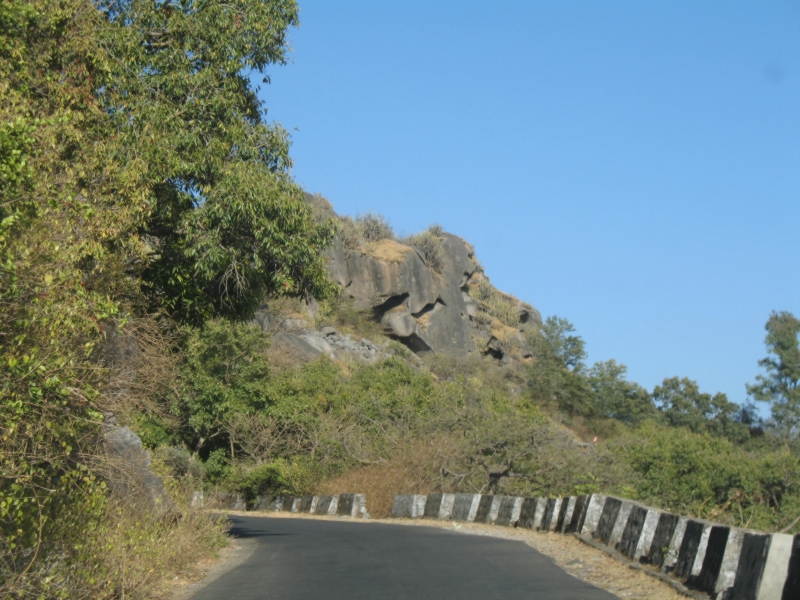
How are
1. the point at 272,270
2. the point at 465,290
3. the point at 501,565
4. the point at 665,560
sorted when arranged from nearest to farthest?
1. the point at 665,560
2. the point at 501,565
3. the point at 272,270
4. the point at 465,290

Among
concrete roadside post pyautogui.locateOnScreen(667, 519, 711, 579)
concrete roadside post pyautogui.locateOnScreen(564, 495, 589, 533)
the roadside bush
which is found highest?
the roadside bush

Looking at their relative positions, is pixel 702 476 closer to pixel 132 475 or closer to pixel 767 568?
pixel 132 475

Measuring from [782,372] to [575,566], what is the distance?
71264 millimetres

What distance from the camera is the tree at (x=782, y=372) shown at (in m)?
74.4

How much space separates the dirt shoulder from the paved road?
0.21 meters

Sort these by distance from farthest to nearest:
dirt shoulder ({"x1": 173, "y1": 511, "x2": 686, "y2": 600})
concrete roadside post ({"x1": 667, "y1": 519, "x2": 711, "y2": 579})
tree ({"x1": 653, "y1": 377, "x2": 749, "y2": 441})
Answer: tree ({"x1": 653, "y1": 377, "x2": 749, "y2": 441})
dirt shoulder ({"x1": 173, "y1": 511, "x2": 686, "y2": 600})
concrete roadside post ({"x1": 667, "y1": 519, "x2": 711, "y2": 579})

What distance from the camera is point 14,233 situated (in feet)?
21.5

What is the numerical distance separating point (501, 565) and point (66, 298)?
6098 millimetres

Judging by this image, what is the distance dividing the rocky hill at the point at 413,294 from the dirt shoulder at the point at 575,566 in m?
52.9

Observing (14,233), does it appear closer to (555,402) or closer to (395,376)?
(395,376)

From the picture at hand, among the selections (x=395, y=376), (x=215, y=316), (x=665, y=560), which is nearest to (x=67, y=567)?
(x=665, y=560)

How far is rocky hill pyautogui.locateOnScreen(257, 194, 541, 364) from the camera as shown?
7994 centimetres

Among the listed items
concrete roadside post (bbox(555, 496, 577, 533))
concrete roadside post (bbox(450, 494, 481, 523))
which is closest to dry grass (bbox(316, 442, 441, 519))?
concrete roadside post (bbox(450, 494, 481, 523))

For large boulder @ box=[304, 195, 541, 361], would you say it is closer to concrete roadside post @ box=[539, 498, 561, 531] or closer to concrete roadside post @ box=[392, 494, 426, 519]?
concrete roadside post @ box=[392, 494, 426, 519]
